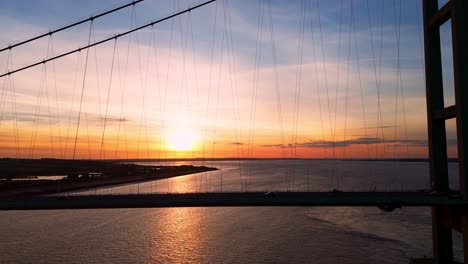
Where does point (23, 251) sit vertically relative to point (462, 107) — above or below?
below

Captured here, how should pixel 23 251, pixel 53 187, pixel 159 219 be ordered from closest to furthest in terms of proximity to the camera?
1. pixel 23 251
2. pixel 159 219
3. pixel 53 187

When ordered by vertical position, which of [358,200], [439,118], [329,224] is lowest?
[329,224]

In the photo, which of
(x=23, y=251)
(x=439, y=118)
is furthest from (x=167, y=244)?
(x=439, y=118)

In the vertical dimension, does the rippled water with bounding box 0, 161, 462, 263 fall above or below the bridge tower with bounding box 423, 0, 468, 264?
below

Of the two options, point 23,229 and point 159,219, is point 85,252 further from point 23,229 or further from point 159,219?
point 159,219

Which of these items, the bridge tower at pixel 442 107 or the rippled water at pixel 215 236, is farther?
the rippled water at pixel 215 236
